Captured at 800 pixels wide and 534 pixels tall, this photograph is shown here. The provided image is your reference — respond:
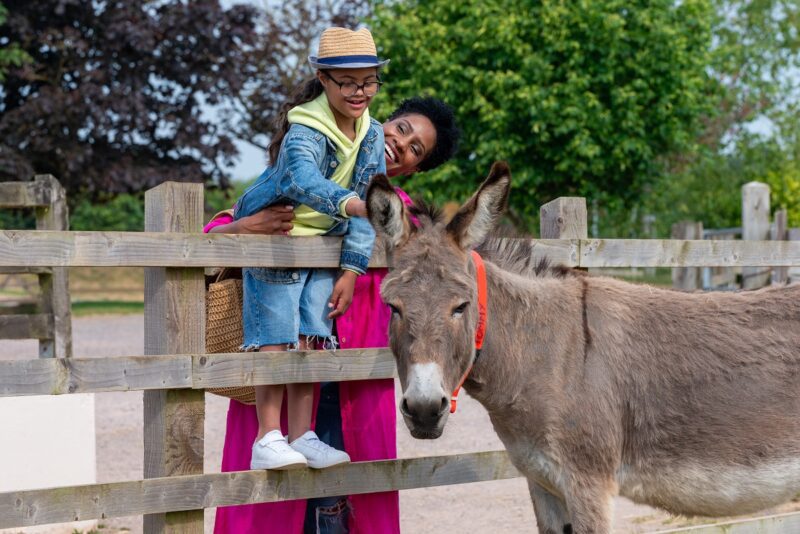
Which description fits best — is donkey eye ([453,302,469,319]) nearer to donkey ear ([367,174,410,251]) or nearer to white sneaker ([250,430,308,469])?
donkey ear ([367,174,410,251])

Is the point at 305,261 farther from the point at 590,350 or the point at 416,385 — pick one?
the point at 590,350

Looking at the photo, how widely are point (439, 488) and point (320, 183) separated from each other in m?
4.72

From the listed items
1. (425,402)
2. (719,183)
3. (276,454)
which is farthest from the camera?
(719,183)

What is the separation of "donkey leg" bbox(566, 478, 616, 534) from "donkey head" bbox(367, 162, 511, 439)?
740 mm

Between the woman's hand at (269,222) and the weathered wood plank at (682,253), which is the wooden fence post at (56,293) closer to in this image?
the woman's hand at (269,222)

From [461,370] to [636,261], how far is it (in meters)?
1.72

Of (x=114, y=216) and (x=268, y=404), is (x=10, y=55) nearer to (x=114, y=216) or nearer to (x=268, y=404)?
(x=114, y=216)

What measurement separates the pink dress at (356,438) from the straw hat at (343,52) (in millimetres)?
671

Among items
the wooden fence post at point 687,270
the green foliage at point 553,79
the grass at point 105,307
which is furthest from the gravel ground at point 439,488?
the grass at point 105,307

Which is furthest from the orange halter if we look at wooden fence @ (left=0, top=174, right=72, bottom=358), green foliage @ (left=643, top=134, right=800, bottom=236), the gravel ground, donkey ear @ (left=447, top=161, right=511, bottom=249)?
green foliage @ (left=643, top=134, right=800, bottom=236)

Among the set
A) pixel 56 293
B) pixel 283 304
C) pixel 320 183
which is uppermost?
pixel 320 183

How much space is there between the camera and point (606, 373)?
3881mm

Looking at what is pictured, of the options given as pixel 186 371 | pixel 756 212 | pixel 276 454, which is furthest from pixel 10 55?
pixel 276 454

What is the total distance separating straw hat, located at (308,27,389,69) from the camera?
3.81 metres
